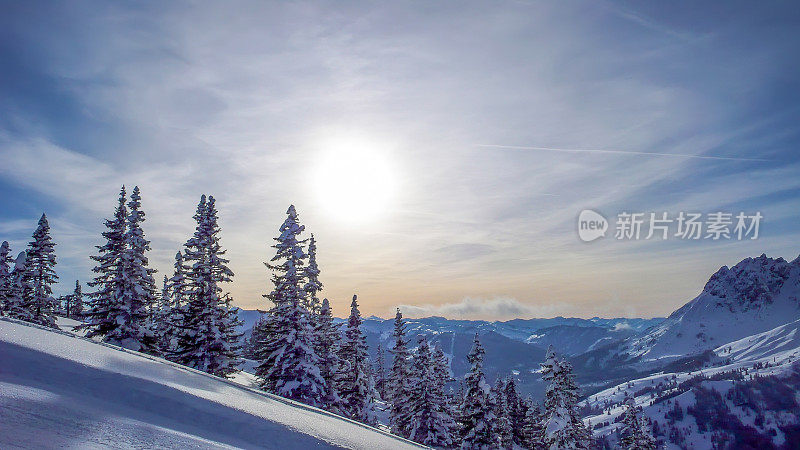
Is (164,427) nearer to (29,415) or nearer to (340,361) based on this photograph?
(29,415)

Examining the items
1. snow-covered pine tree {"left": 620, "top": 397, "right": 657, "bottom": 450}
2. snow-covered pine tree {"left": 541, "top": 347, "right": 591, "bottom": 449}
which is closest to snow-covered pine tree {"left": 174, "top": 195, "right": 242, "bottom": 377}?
snow-covered pine tree {"left": 541, "top": 347, "right": 591, "bottom": 449}

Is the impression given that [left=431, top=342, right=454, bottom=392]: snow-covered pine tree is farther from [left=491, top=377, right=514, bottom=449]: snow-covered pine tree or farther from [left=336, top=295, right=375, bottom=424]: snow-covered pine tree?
[left=336, top=295, right=375, bottom=424]: snow-covered pine tree

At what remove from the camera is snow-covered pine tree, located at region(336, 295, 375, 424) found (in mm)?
37188

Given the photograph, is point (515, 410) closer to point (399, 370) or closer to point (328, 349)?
point (399, 370)

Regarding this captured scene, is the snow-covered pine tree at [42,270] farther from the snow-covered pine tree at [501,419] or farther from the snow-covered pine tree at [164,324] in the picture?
the snow-covered pine tree at [501,419]

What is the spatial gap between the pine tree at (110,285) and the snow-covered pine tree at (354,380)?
16.7 m

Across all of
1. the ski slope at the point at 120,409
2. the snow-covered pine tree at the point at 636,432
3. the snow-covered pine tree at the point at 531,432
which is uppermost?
the ski slope at the point at 120,409

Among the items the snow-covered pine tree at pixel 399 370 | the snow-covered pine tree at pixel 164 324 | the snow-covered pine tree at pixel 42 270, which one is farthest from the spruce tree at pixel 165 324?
the snow-covered pine tree at pixel 399 370

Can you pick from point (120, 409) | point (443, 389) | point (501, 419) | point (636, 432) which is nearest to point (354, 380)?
point (443, 389)

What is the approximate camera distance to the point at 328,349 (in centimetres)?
3722

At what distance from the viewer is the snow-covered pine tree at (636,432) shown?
42781 millimetres

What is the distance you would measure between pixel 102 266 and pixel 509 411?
38.9 metres

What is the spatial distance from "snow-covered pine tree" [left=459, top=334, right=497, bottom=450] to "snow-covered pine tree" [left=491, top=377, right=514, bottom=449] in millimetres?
543

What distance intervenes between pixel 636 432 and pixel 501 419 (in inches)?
635
